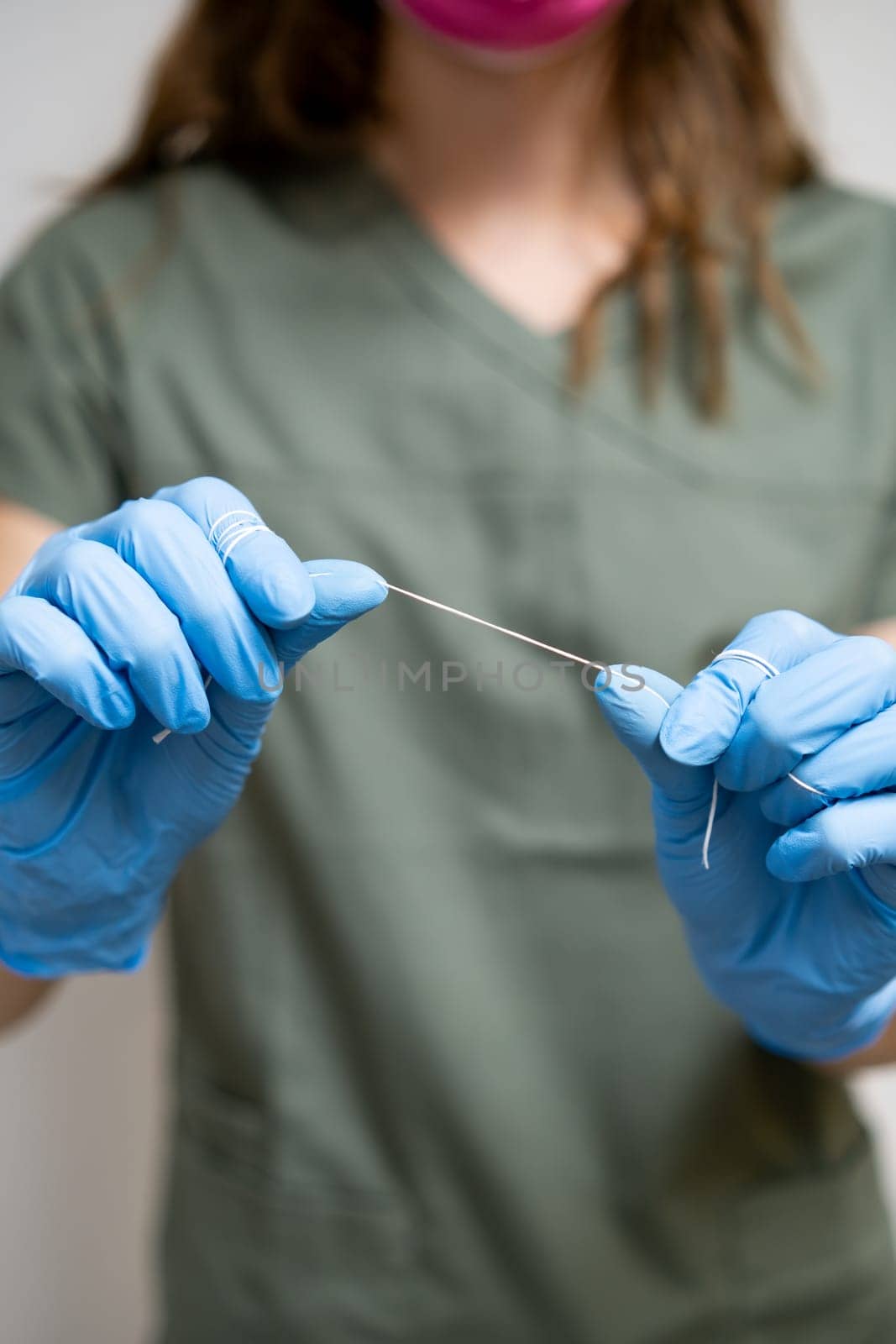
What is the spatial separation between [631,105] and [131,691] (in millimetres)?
668

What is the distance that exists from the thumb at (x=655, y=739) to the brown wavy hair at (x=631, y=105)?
0.40 m

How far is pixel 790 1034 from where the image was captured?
2.27 feet

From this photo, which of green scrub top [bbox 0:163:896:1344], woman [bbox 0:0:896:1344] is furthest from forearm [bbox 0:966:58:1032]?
green scrub top [bbox 0:163:896:1344]

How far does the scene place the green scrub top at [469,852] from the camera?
0.77m

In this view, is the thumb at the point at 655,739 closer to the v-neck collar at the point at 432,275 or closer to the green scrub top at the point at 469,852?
the green scrub top at the point at 469,852

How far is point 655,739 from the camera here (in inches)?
22.6

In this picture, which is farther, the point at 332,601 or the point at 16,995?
the point at 16,995

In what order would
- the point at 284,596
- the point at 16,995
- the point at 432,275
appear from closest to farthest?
the point at 284,596 → the point at 16,995 → the point at 432,275

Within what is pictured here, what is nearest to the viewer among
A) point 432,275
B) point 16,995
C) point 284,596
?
point 284,596

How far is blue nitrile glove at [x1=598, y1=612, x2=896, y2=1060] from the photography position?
1.87 ft

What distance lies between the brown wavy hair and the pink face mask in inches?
5.4

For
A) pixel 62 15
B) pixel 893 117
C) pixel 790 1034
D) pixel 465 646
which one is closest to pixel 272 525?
pixel 465 646

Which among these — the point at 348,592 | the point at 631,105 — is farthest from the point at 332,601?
the point at 631,105

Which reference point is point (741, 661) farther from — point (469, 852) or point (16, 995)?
point (16, 995)
